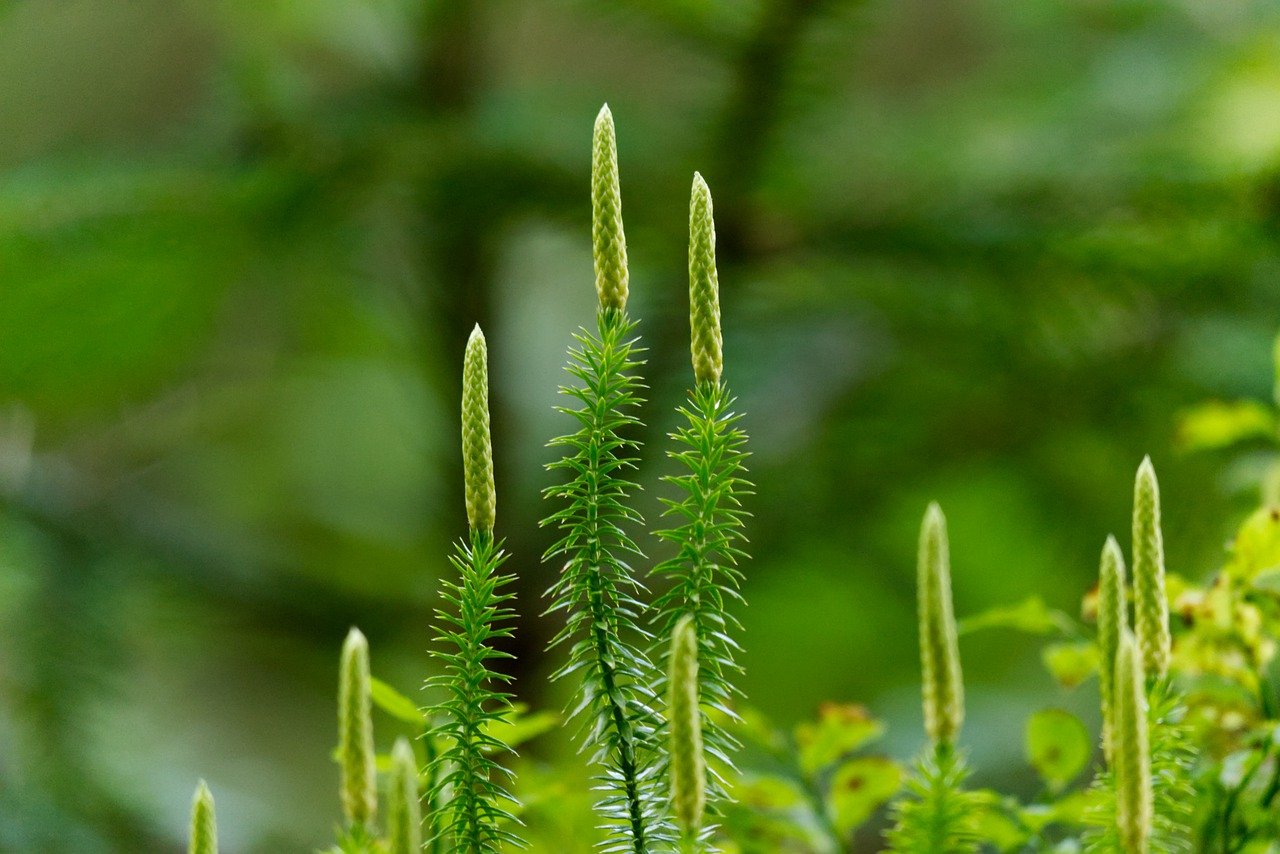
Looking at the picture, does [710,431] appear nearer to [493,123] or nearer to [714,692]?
[714,692]

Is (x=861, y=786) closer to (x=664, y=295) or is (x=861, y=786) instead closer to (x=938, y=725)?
(x=938, y=725)

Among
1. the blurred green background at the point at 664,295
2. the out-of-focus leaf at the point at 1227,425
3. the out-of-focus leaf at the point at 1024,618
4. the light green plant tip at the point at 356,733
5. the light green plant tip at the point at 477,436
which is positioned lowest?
the light green plant tip at the point at 356,733

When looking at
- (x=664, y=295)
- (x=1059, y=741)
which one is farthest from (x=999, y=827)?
(x=664, y=295)

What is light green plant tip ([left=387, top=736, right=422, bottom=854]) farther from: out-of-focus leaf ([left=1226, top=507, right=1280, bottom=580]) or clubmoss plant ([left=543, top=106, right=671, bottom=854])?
out-of-focus leaf ([left=1226, top=507, right=1280, bottom=580])

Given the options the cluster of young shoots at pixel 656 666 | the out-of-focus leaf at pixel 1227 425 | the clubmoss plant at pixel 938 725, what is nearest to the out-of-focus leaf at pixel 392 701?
the cluster of young shoots at pixel 656 666

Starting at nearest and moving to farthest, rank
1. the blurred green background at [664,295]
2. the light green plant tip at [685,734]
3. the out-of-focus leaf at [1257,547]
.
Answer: the light green plant tip at [685,734], the out-of-focus leaf at [1257,547], the blurred green background at [664,295]

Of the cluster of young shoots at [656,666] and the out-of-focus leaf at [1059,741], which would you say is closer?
the cluster of young shoots at [656,666]

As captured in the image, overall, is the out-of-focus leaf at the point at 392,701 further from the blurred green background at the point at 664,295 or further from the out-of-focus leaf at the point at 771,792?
the blurred green background at the point at 664,295

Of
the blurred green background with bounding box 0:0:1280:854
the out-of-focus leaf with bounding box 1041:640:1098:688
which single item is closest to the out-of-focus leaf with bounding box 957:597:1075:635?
the out-of-focus leaf with bounding box 1041:640:1098:688
